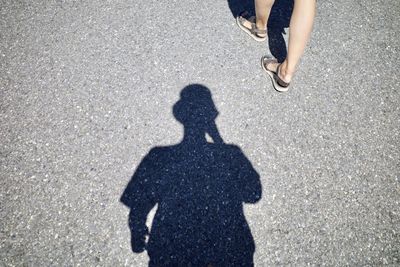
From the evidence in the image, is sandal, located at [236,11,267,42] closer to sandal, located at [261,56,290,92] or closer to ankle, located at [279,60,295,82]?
sandal, located at [261,56,290,92]

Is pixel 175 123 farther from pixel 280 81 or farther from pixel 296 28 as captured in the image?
pixel 296 28

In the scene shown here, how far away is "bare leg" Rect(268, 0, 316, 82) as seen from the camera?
87.1 inches

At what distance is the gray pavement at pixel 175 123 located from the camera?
210 cm

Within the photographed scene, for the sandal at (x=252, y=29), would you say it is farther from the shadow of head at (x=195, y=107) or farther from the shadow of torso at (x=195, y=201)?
the shadow of torso at (x=195, y=201)

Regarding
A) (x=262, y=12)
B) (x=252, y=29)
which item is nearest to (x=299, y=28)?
(x=262, y=12)

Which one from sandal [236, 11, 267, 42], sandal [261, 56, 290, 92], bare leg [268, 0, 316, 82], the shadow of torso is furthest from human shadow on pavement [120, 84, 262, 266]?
sandal [236, 11, 267, 42]

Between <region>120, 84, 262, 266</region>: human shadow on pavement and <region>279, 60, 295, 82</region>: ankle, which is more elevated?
<region>279, 60, 295, 82</region>: ankle

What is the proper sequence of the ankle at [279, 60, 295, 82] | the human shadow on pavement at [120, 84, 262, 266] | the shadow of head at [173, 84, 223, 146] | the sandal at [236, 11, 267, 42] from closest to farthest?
1. the human shadow on pavement at [120, 84, 262, 266]
2. the shadow of head at [173, 84, 223, 146]
3. the ankle at [279, 60, 295, 82]
4. the sandal at [236, 11, 267, 42]

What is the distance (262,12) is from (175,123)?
1.60 metres

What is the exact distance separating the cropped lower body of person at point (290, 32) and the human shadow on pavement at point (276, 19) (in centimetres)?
17

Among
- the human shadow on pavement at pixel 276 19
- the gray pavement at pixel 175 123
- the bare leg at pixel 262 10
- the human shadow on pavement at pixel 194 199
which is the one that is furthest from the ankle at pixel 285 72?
the human shadow on pavement at pixel 194 199

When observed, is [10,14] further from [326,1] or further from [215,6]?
[326,1]

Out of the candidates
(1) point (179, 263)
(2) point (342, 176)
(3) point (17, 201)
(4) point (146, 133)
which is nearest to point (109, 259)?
(1) point (179, 263)

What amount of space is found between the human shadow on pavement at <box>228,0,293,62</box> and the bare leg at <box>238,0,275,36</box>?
285mm
